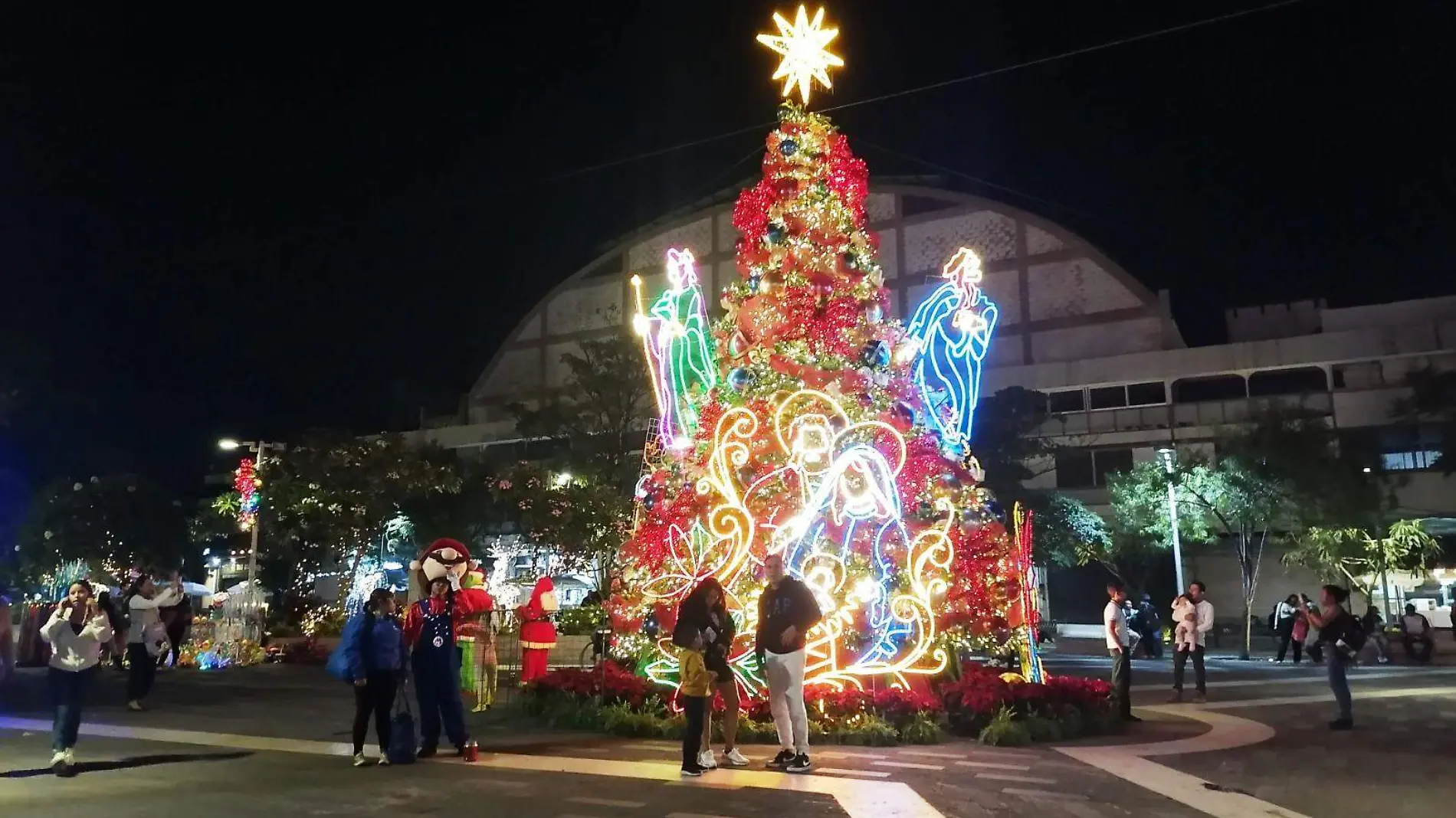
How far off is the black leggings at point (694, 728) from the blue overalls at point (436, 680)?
2020 millimetres

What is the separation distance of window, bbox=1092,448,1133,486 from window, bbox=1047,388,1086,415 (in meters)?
2.23

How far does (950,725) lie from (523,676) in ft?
20.4

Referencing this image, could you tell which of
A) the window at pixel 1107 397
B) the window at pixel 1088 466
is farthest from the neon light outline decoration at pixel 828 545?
the window at pixel 1107 397

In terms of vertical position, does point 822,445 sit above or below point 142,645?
above

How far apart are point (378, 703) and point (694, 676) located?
259cm

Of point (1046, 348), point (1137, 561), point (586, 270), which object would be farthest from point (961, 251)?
point (586, 270)

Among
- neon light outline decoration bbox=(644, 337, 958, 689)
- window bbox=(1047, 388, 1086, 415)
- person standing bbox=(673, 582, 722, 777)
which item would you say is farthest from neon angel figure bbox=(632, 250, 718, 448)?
window bbox=(1047, 388, 1086, 415)

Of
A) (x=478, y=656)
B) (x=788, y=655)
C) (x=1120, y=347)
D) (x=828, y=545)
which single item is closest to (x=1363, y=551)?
(x=1120, y=347)

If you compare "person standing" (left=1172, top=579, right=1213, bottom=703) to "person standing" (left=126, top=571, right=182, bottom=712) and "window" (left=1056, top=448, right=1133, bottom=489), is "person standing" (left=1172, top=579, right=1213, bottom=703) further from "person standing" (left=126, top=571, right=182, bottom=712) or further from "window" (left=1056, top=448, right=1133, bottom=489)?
"window" (left=1056, top=448, right=1133, bottom=489)

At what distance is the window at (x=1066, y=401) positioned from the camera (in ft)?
130

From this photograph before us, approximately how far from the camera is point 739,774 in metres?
7.26

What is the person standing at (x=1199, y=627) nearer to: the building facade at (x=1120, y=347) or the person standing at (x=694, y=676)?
the person standing at (x=694, y=676)

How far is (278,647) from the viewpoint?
68.1ft

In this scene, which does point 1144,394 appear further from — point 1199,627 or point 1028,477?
point 1199,627
